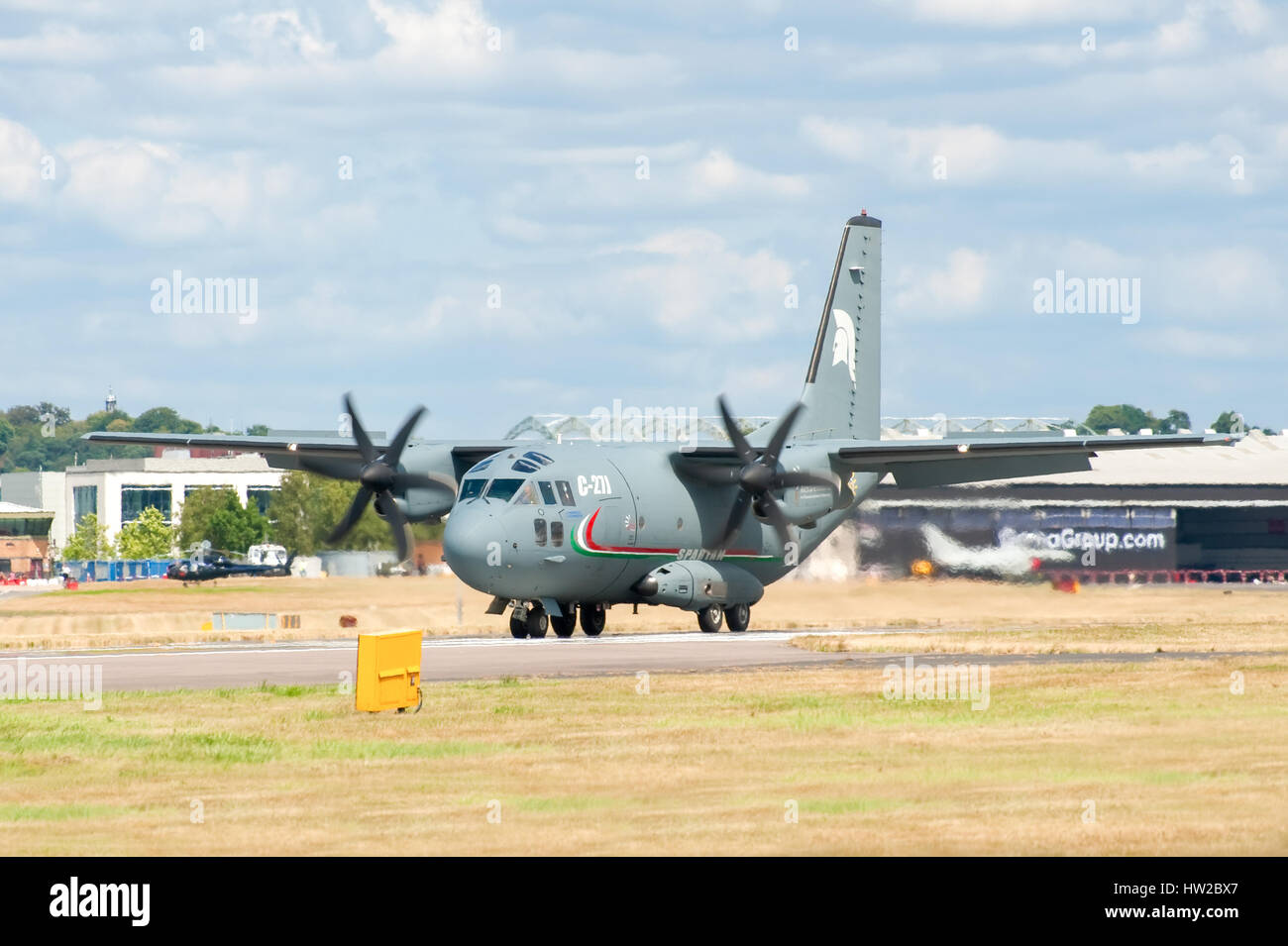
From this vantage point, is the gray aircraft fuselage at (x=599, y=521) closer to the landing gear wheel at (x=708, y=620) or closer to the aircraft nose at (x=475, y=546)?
the aircraft nose at (x=475, y=546)

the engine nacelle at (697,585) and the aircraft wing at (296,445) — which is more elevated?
the aircraft wing at (296,445)

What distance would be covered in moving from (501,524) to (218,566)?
71576mm

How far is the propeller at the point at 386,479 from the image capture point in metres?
41.9

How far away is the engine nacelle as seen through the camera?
4034 centimetres

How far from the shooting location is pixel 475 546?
35.6 meters

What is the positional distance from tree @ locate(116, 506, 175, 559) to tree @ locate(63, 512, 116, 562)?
3.49 meters

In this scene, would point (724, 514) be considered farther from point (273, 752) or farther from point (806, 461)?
point (273, 752)

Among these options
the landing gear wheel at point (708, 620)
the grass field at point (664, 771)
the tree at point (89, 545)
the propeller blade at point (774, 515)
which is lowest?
the tree at point (89, 545)

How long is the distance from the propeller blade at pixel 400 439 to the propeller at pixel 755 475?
641 centimetres

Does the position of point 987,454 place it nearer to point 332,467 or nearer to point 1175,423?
point 332,467

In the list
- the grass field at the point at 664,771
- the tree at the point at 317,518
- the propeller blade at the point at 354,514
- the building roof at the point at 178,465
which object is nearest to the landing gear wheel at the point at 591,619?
the propeller blade at the point at 354,514

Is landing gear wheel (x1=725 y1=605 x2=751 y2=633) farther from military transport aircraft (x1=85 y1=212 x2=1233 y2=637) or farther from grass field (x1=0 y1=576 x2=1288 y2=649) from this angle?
grass field (x1=0 y1=576 x2=1288 y2=649)

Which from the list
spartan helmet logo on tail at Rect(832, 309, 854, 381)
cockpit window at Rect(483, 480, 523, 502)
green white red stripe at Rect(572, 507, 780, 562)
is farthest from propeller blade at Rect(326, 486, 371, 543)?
spartan helmet logo on tail at Rect(832, 309, 854, 381)
